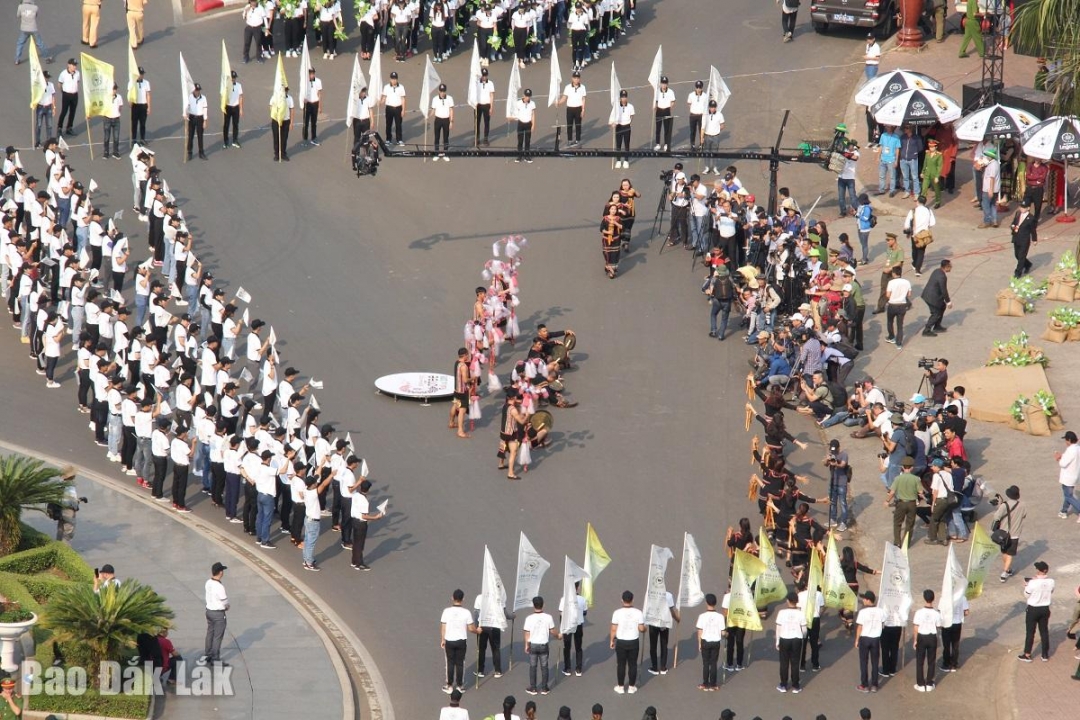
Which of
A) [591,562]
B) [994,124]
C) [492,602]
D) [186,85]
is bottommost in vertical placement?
[492,602]

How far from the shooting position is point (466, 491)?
31484 millimetres

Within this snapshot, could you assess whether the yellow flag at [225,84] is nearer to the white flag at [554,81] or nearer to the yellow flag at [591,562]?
the white flag at [554,81]

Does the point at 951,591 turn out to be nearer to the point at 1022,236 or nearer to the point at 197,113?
the point at 1022,236

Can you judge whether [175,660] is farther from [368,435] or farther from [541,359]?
[541,359]

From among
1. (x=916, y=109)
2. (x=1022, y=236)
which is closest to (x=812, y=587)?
(x=1022, y=236)

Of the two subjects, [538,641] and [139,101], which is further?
[139,101]

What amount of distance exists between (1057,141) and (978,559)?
1359 centimetres

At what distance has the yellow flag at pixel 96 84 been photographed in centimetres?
4075

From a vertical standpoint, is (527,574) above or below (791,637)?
above

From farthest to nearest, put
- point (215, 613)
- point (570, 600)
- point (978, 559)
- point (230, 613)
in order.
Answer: point (230, 613), point (978, 559), point (570, 600), point (215, 613)

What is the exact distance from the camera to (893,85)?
4112 cm

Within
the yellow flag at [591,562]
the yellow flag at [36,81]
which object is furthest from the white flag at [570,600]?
the yellow flag at [36,81]

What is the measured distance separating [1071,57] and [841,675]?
556 inches

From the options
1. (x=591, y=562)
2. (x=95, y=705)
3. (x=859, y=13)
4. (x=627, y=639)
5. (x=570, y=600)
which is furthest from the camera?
(x=859, y=13)
